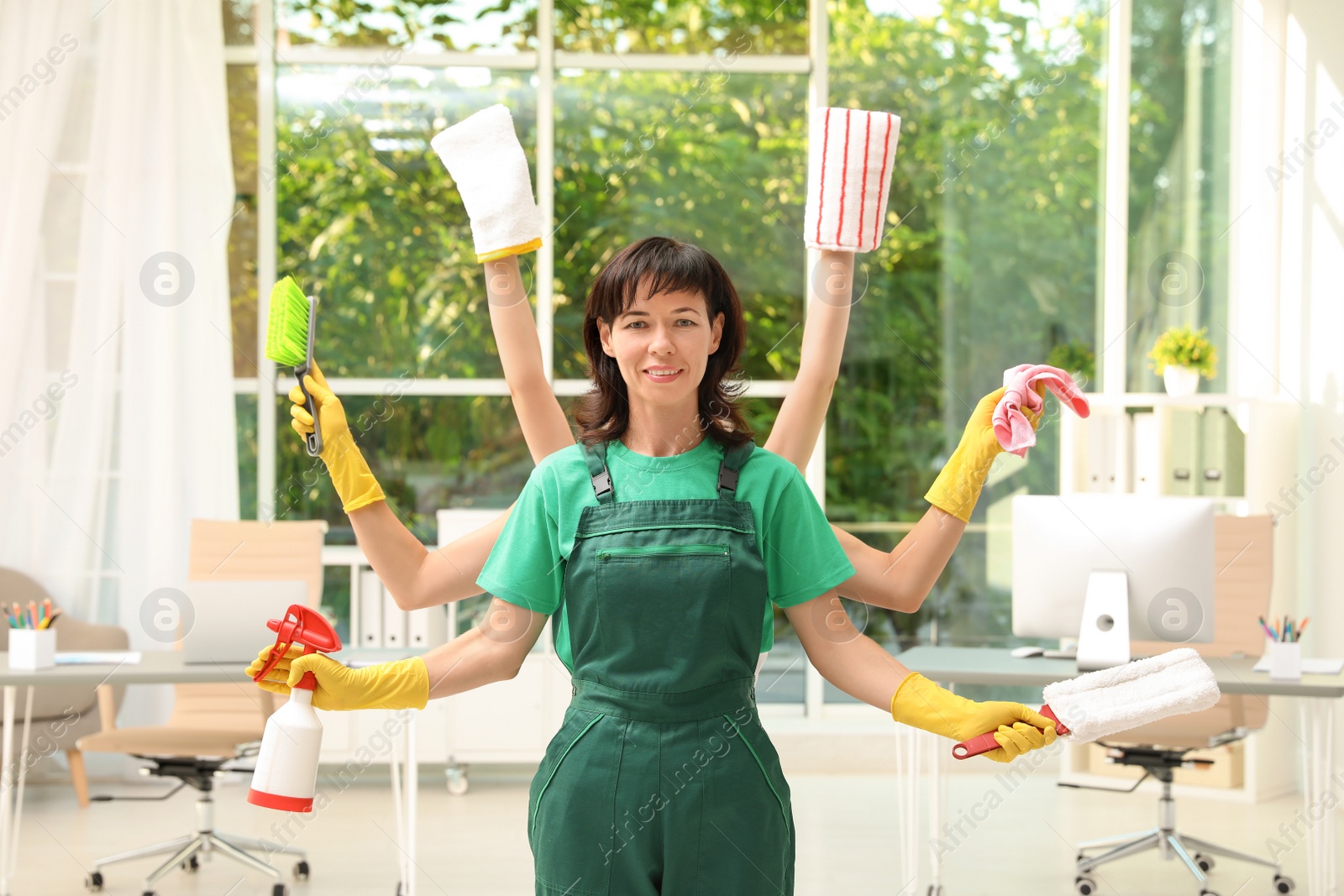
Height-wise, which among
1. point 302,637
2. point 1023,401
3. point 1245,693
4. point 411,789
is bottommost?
point 411,789

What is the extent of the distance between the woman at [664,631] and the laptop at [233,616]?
1973 mm

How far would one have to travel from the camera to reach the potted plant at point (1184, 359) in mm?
4738

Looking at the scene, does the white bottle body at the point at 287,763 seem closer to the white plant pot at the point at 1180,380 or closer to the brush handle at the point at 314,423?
the brush handle at the point at 314,423

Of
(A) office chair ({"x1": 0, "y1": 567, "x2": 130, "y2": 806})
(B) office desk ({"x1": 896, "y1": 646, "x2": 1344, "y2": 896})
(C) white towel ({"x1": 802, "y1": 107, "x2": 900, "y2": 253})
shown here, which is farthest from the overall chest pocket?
(A) office chair ({"x1": 0, "y1": 567, "x2": 130, "y2": 806})

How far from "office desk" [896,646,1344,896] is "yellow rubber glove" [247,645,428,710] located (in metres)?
1.85

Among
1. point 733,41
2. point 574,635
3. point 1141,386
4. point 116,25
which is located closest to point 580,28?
point 733,41

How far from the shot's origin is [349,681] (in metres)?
1.44

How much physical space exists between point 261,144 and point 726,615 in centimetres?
444

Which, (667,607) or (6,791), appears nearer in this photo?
(667,607)

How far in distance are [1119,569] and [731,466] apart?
1.95m

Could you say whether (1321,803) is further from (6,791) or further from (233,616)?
(6,791)

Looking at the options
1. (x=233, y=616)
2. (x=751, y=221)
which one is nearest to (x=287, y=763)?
(x=233, y=616)

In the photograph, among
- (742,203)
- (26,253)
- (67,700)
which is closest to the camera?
(67,700)

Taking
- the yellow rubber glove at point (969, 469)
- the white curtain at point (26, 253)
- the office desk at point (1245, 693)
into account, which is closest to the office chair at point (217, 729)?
the white curtain at point (26, 253)
